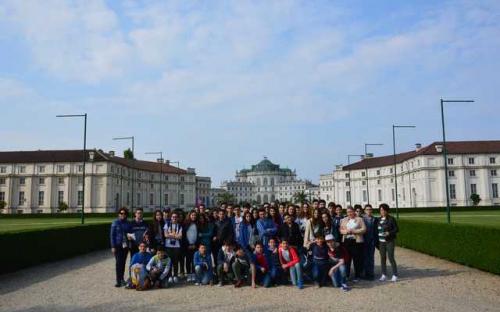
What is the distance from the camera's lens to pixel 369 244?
11000mm

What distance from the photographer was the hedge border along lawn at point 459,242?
1136 cm

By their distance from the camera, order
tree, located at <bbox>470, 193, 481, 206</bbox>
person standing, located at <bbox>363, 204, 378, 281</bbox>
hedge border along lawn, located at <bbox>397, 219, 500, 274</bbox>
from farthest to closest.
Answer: tree, located at <bbox>470, 193, 481, 206</bbox> < hedge border along lawn, located at <bbox>397, 219, 500, 274</bbox> < person standing, located at <bbox>363, 204, 378, 281</bbox>

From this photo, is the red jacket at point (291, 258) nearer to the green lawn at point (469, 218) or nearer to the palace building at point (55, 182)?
the green lawn at point (469, 218)

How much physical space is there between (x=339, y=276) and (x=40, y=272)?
8.91m

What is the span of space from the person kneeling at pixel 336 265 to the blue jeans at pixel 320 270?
0.15 meters

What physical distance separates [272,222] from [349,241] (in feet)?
6.74

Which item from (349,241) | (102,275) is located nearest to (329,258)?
(349,241)

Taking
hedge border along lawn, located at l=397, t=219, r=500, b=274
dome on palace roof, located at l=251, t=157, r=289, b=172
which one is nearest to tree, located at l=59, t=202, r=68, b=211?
hedge border along lawn, located at l=397, t=219, r=500, b=274

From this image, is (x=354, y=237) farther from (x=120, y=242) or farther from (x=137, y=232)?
(x=120, y=242)

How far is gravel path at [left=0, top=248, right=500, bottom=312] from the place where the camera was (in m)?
8.02

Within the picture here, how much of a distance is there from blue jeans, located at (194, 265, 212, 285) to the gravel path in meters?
0.36

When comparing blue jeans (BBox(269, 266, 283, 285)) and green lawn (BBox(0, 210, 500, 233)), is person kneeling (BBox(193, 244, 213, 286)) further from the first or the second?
green lawn (BBox(0, 210, 500, 233))

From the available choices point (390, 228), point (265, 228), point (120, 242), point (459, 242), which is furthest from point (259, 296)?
point (459, 242)

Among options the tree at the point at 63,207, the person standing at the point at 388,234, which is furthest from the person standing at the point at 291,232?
the tree at the point at 63,207
